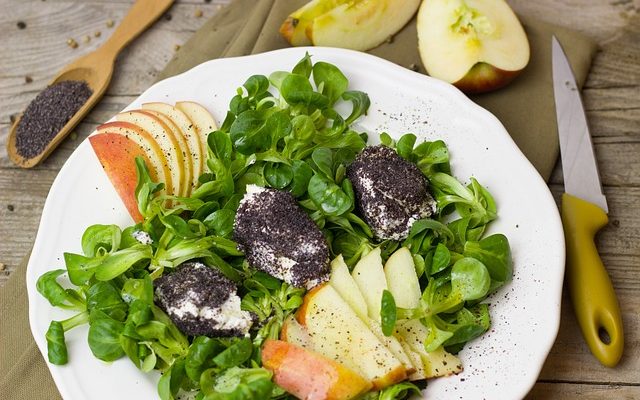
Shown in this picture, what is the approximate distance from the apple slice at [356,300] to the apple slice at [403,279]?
0.09 m

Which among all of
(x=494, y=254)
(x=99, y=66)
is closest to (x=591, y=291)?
(x=494, y=254)

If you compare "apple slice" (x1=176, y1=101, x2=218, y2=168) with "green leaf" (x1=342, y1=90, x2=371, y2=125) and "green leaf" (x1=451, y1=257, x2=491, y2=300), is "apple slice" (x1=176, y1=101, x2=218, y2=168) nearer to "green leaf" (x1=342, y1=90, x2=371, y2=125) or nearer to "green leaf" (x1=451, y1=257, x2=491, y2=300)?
"green leaf" (x1=342, y1=90, x2=371, y2=125)

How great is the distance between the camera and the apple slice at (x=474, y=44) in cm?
243

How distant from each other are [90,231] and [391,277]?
0.83 meters

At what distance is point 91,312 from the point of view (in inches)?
76.0

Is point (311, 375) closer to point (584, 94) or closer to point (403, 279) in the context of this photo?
point (403, 279)

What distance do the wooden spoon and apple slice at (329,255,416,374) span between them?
1201mm

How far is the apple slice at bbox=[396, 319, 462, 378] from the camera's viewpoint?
1.91 meters

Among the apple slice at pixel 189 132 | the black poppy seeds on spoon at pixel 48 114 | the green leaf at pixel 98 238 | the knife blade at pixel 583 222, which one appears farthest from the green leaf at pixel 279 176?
the black poppy seeds on spoon at pixel 48 114

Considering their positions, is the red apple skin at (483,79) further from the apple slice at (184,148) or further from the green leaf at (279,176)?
the apple slice at (184,148)

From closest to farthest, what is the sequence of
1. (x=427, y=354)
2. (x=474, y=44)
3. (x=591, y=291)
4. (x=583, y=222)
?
(x=427, y=354) → (x=591, y=291) → (x=583, y=222) → (x=474, y=44)

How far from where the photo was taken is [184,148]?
88.0 inches

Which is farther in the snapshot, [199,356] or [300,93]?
[300,93]

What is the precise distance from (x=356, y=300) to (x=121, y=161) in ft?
2.61
